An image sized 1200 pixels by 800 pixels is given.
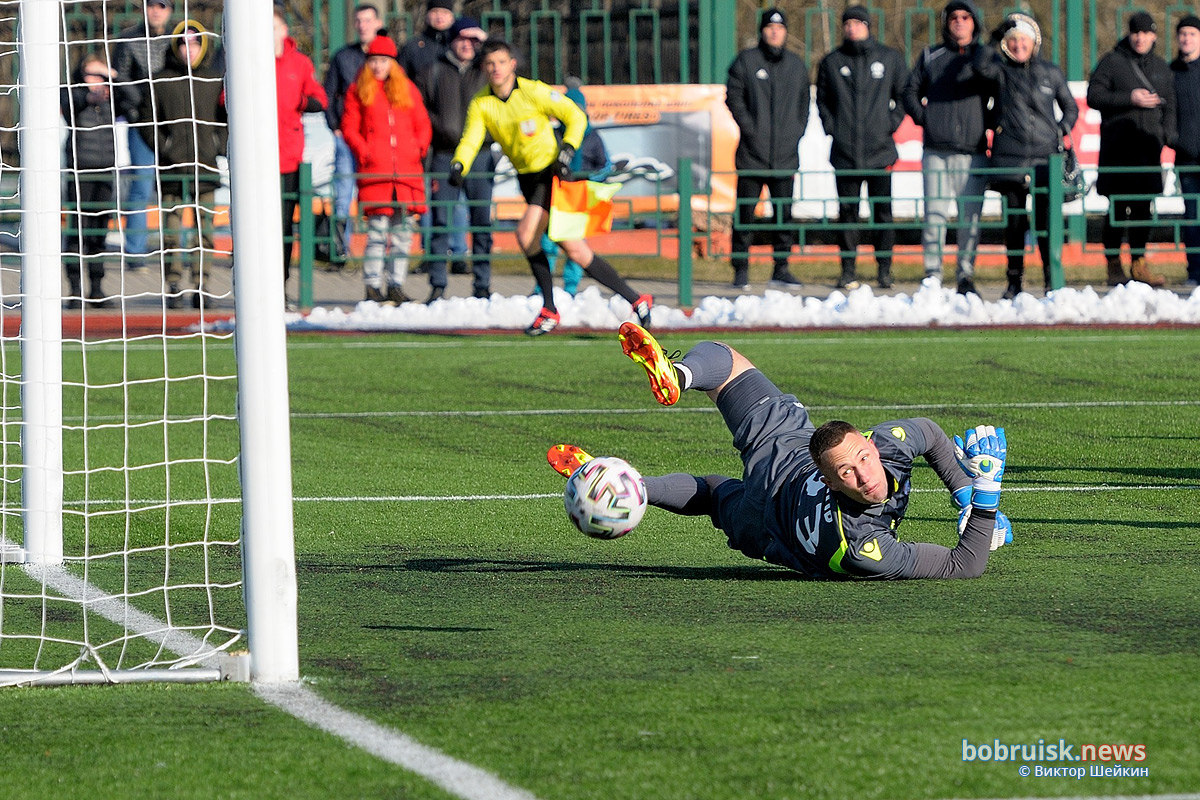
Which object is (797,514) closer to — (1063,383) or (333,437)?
(333,437)

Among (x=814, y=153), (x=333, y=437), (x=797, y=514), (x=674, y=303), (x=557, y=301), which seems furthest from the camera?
(x=814, y=153)

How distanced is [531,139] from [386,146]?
130 inches

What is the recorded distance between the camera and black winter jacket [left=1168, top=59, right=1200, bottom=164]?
1741cm

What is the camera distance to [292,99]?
53.7ft

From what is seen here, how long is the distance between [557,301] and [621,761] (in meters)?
12.5

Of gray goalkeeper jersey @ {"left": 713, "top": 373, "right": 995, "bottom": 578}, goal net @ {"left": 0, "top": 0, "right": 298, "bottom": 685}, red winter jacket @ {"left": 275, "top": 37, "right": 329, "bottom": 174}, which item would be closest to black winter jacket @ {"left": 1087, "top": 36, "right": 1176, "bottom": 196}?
red winter jacket @ {"left": 275, "top": 37, "right": 329, "bottom": 174}

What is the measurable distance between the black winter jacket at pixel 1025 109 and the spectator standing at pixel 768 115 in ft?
6.09

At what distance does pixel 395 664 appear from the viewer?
4.95 m

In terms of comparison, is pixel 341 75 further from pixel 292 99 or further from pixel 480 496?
pixel 480 496

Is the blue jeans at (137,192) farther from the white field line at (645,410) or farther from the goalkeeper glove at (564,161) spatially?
the white field line at (645,410)

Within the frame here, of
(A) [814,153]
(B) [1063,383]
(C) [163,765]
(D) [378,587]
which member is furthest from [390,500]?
(A) [814,153]

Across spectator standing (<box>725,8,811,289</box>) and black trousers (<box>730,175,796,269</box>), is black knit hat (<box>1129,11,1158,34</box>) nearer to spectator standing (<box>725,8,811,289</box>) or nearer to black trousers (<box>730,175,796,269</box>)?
spectator standing (<box>725,8,811,289</box>)

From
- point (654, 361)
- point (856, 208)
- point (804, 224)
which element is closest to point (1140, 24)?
point (856, 208)

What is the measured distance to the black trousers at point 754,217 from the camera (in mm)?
17625
